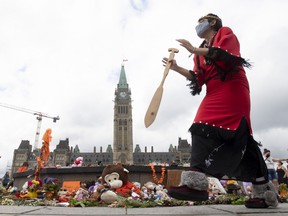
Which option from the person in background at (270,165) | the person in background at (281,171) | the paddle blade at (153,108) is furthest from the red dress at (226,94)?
the person in background at (281,171)

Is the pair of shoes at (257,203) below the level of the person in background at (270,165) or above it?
below

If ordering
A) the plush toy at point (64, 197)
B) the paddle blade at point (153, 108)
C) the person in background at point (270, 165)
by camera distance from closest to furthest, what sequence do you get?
the paddle blade at point (153, 108)
the plush toy at point (64, 197)
the person in background at point (270, 165)

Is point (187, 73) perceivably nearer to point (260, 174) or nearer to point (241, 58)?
point (241, 58)

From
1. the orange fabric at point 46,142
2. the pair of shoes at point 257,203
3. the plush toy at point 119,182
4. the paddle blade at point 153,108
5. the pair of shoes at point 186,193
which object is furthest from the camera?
the orange fabric at point 46,142

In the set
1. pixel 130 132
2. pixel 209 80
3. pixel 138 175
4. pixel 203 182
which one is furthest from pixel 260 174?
pixel 130 132

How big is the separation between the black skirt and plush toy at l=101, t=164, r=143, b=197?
3.36 m

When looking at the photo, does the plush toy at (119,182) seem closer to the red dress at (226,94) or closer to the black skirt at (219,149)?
the black skirt at (219,149)

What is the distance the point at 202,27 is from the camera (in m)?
3.55

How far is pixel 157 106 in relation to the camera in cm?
296

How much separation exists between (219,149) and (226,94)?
2.06 feet

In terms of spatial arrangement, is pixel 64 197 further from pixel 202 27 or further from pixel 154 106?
pixel 202 27

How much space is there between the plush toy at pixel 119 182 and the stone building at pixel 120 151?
110 meters

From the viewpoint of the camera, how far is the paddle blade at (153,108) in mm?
2854

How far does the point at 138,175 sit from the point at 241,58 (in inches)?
275
